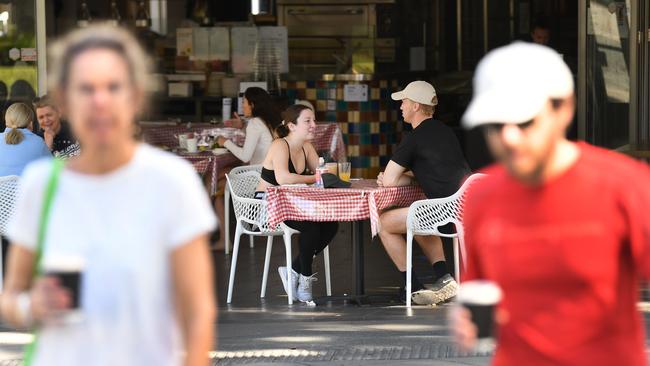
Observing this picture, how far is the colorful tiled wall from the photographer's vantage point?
14.8 meters

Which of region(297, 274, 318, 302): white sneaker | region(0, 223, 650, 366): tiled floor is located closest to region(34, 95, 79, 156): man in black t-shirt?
region(0, 223, 650, 366): tiled floor

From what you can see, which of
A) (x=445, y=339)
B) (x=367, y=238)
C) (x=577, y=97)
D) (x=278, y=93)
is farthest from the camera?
(x=278, y=93)

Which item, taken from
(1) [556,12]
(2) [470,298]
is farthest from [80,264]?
(1) [556,12]

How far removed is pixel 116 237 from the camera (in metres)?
2.48

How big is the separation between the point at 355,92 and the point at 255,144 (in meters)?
4.04

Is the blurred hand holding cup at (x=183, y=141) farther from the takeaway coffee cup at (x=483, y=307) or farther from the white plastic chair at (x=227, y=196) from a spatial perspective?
the takeaway coffee cup at (x=483, y=307)

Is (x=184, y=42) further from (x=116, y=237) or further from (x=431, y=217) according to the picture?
(x=116, y=237)

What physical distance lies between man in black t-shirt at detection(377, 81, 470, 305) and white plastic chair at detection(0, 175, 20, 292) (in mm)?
2371

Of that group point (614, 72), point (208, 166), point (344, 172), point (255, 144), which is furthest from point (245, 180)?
point (614, 72)

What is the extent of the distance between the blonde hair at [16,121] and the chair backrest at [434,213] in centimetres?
277

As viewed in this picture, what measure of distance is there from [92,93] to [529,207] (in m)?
0.90

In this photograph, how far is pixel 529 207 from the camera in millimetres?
2641

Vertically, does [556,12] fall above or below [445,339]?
above

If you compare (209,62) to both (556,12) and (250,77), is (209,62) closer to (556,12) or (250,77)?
(250,77)
